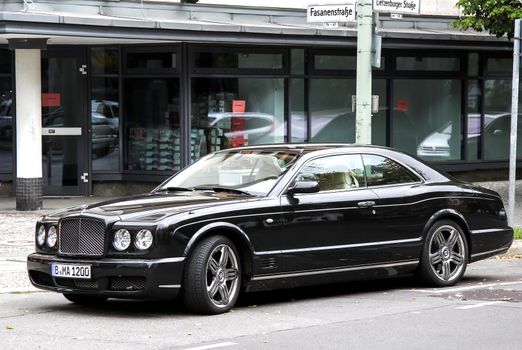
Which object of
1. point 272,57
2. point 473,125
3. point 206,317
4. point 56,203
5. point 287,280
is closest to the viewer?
point 206,317

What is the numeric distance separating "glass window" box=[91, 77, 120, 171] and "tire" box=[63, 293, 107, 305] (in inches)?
416

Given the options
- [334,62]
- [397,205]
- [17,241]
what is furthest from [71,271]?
[334,62]

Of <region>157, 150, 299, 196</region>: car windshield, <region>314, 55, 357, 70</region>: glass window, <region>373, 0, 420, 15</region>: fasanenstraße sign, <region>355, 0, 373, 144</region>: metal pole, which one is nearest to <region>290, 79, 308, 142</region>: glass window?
<region>314, 55, 357, 70</region>: glass window

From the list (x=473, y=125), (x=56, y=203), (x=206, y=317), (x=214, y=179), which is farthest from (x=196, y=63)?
(x=206, y=317)

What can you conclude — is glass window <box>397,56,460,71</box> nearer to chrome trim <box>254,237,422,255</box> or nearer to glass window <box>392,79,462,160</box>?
glass window <box>392,79,462,160</box>

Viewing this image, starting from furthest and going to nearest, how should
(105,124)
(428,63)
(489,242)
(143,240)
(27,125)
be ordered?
1. (428,63)
2. (105,124)
3. (27,125)
4. (489,242)
5. (143,240)

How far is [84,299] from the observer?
9.44m

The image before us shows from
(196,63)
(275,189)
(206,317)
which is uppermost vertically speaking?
(196,63)

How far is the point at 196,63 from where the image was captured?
63.5 feet

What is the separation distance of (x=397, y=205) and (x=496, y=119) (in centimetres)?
1407

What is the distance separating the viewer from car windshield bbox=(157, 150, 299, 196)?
9562 millimetres

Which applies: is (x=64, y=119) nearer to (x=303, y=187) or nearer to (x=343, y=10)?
(x=343, y=10)

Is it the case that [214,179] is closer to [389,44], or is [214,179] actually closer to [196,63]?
[196,63]

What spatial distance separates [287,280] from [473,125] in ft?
48.6
